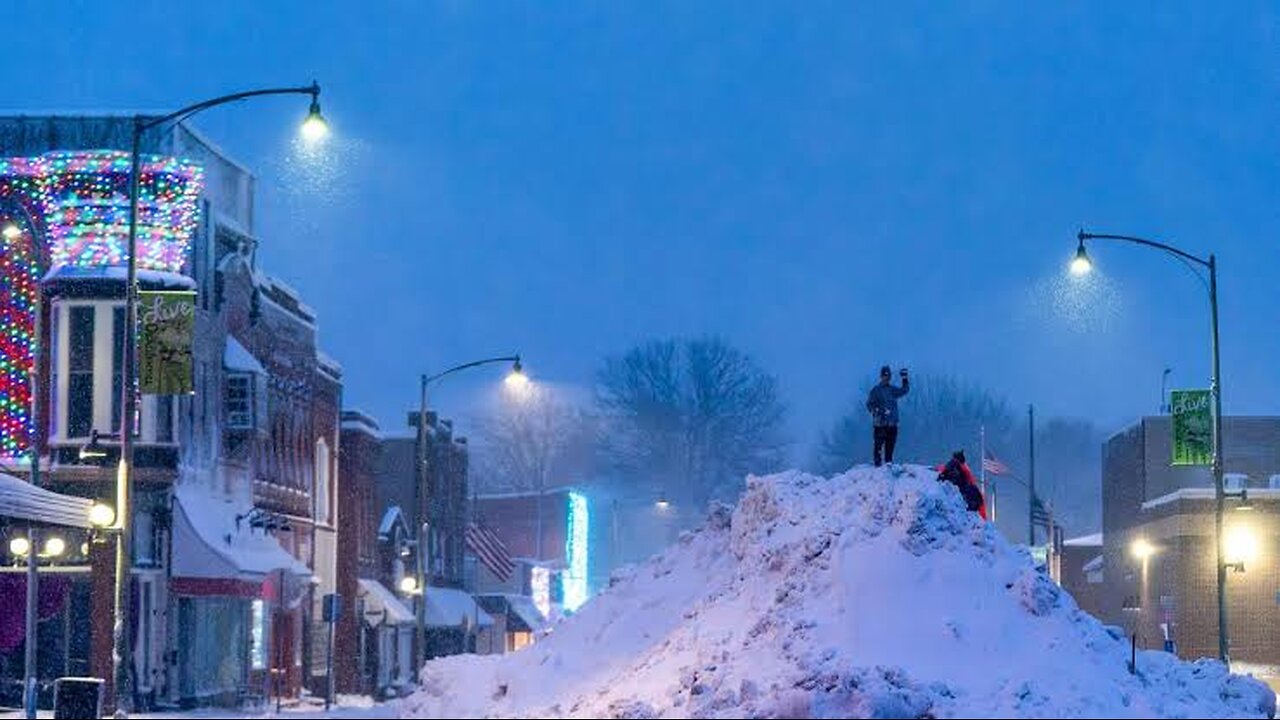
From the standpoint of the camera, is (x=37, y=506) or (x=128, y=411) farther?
(x=37, y=506)

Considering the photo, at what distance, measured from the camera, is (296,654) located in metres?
50.8

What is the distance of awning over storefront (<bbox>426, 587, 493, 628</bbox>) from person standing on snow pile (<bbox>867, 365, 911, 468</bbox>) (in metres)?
39.2

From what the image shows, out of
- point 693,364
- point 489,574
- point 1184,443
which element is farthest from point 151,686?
point 693,364

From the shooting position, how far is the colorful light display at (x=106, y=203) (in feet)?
133

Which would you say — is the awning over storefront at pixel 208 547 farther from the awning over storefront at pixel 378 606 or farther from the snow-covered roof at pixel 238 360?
the awning over storefront at pixel 378 606

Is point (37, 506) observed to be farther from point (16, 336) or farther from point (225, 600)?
point (225, 600)

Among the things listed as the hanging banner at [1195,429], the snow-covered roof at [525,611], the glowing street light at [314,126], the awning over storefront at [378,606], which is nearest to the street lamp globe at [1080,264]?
the hanging banner at [1195,429]

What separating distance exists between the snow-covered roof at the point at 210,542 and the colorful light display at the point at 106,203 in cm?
499

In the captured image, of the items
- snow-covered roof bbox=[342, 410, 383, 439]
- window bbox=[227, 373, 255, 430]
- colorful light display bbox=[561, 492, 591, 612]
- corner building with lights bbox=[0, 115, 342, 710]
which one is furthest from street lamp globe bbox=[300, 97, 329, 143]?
colorful light display bbox=[561, 492, 591, 612]

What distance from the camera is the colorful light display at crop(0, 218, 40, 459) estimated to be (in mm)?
40812

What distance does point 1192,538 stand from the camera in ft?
205

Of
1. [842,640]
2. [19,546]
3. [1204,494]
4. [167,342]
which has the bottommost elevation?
[842,640]

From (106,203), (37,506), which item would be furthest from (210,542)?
(37,506)

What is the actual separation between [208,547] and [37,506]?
9296 mm
